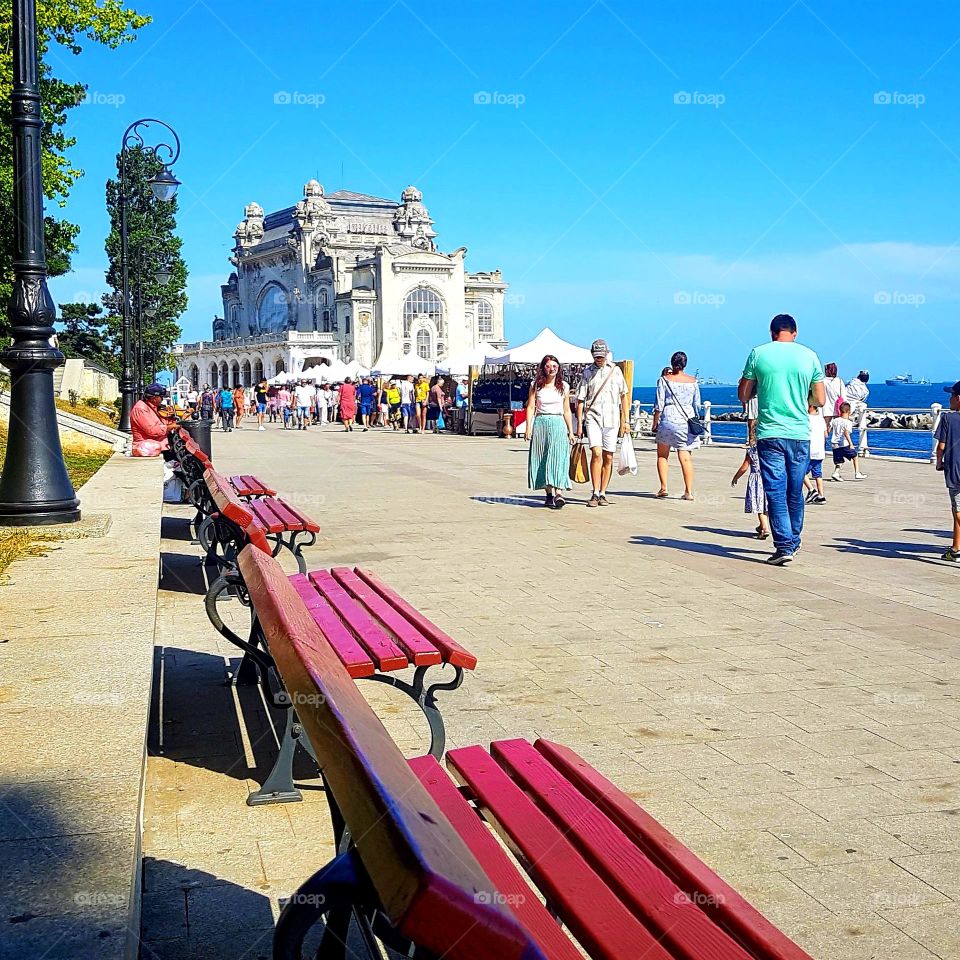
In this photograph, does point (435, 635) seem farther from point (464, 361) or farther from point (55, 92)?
point (464, 361)

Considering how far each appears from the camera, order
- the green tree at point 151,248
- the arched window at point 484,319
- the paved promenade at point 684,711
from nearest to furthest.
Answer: the paved promenade at point 684,711 → the green tree at point 151,248 → the arched window at point 484,319

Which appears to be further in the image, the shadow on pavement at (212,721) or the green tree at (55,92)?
the green tree at (55,92)

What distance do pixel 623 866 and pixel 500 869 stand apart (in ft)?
0.91

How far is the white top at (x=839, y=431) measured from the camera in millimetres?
16297

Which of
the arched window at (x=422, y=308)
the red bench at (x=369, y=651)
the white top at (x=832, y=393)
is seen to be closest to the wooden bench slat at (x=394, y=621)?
the red bench at (x=369, y=651)

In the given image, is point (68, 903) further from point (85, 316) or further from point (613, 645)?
point (85, 316)

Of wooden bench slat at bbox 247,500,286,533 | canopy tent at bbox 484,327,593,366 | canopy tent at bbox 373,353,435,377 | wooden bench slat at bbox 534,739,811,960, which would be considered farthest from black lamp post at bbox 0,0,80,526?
canopy tent at bbox 373,353,435,377

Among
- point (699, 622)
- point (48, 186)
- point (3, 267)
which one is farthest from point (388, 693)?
point (3, 267)

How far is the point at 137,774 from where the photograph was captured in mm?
3023

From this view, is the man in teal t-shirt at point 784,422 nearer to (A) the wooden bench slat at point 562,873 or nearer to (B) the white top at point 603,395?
(B) the white top at point 603,395

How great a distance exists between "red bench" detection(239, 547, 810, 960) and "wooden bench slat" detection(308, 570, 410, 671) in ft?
2.31

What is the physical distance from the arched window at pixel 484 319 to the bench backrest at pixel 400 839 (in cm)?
10627

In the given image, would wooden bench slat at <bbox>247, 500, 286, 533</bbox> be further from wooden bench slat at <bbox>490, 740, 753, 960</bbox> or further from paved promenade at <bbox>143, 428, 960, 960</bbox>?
wooden bench slat at <bbox>490, 740, 753, 960</bbox>

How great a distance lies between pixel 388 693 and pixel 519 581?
2.93 m
